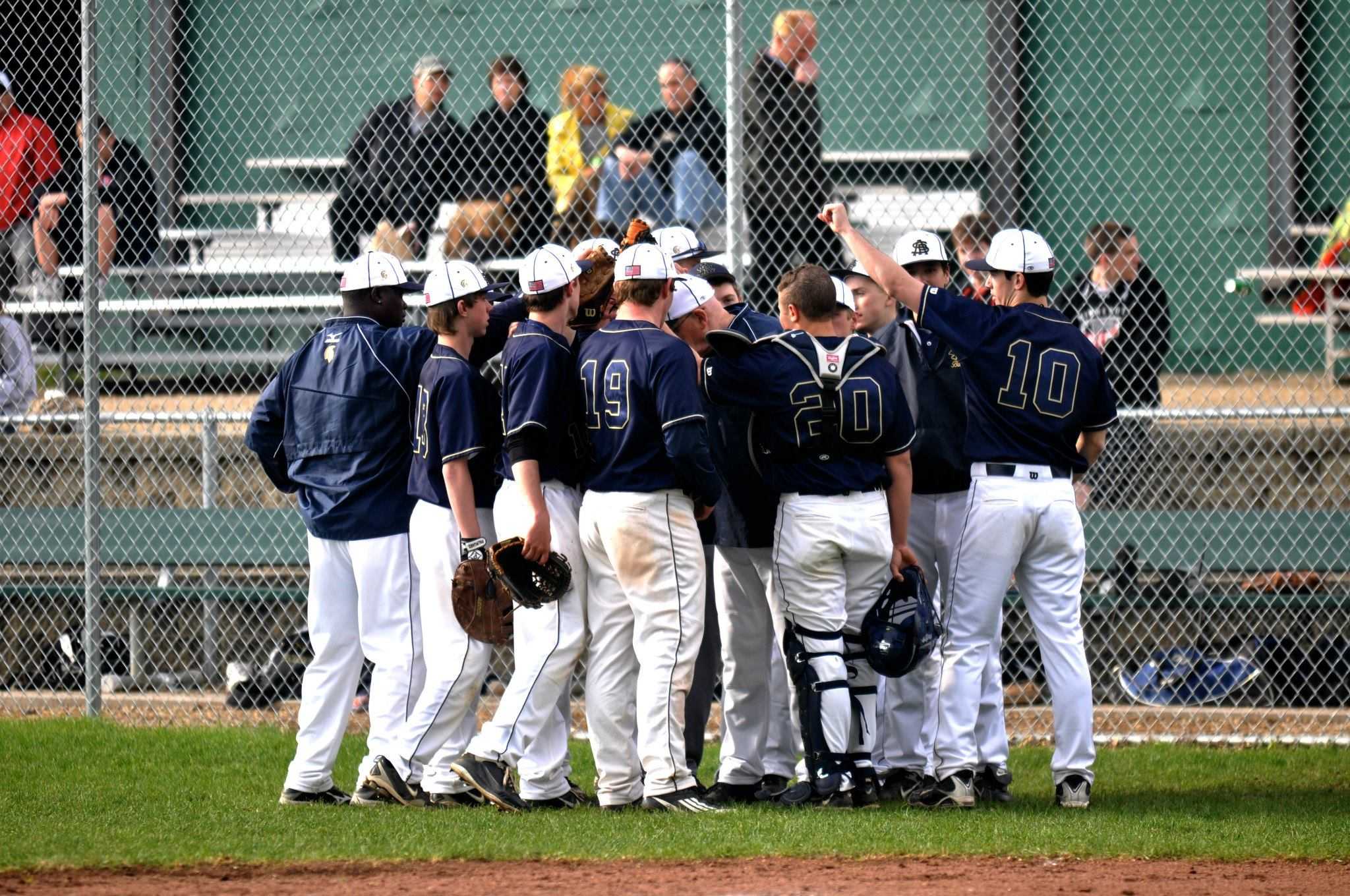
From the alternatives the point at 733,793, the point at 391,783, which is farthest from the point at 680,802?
the point at 391,783

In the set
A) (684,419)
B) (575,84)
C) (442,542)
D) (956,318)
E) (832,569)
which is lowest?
(832,569)

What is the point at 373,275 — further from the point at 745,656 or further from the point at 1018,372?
the point at 1018,372

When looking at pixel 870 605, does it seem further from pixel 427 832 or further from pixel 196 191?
pixel 196 191

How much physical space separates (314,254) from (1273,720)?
6384 millimetres

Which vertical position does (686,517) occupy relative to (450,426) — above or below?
below

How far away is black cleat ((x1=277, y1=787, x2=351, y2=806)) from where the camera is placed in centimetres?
609

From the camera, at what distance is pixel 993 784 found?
6.25 meters

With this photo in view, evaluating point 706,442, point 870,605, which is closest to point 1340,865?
point 870,605

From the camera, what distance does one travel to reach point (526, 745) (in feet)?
19.2

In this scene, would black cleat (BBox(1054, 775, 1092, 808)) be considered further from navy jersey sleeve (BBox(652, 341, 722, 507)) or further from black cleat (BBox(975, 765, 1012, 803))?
navy jersey sleeve (BBox(652, 341, 722, 507))

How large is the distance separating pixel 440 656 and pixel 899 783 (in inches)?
73.0

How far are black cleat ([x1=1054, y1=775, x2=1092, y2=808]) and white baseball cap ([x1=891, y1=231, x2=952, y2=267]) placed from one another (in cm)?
209

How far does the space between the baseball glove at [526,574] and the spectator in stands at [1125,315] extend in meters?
3.85

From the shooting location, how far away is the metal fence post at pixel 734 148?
745cm
